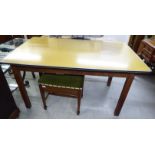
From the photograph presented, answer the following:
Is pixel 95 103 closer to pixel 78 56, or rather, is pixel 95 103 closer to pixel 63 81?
pixel 63 81

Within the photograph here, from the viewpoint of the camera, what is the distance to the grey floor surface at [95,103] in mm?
1657

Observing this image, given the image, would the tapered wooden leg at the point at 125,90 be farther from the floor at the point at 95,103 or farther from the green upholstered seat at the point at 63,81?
the green upholstered seat at the point at 63,81

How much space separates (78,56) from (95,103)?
80cm

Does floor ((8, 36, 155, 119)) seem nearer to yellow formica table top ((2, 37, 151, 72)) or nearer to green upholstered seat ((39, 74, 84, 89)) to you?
green upholstered seat ((39, 74, 84, 89))

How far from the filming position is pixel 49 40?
180 centimetres

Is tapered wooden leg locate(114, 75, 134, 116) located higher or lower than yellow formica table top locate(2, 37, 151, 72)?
lower

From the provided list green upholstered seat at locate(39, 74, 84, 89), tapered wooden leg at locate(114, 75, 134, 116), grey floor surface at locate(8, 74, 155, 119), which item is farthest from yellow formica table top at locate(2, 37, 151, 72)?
grey floor surface at locate(8, 74, 155, 119)

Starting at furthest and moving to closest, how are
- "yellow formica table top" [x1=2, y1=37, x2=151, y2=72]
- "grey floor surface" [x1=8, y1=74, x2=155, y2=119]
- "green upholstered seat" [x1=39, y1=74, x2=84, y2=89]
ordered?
"grey floor surface" [x1=8, y1=74, x2=155, y2=119], "green upholstered seat" [x1=39, y1=74, x2=84, y2=89], "yellow formica table top" [x1=2, y1=37, x2=151, y2=72]

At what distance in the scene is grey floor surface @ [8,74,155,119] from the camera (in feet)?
5.44

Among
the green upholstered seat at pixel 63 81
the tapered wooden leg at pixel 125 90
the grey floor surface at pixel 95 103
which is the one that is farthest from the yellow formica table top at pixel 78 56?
the grey floor surface at pixel 95 103

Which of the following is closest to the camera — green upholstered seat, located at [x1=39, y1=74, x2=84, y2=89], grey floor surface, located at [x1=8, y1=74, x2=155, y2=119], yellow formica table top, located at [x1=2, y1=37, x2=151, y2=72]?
yellow formica table top, located at [x1=2, y1=37, x2=151, y2=72]

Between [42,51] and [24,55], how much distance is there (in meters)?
0.20

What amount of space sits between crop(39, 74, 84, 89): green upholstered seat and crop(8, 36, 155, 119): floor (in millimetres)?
455

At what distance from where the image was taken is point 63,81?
1.44m
